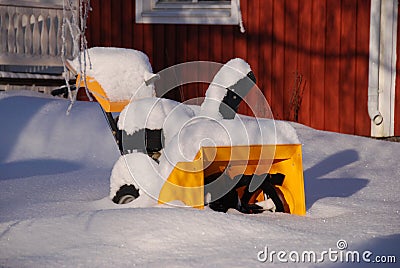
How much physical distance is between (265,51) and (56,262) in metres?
5.47

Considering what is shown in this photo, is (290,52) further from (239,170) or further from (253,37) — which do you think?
(239,170)

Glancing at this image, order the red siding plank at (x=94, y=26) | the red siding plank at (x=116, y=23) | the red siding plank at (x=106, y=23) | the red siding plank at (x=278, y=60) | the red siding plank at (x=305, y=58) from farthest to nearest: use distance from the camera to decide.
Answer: the red siding plank at (x=94, y=26)
the red siding plank at (x=106, y=23)
the red siding plank at (x=116, y=23)
the red siding plank at (x=278, y=60)
the red siding plank at (x=305, y=58)

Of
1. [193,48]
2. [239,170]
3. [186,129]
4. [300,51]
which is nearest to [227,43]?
[193,48]

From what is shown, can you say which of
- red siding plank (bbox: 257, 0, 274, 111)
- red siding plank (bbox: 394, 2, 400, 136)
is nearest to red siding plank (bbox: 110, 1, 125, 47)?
red siding plank (bbox: 257, 0, 274, 111)

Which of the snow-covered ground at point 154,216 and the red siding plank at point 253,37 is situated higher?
the red siding plank at point 253,37

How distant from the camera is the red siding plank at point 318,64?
26.1 feet

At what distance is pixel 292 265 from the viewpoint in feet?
10.7

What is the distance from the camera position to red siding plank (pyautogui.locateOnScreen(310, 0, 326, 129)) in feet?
26.1

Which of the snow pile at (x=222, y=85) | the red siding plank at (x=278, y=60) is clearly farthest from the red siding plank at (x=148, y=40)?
the snow pile at (x=222, y=85)

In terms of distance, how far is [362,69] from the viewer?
7719mm

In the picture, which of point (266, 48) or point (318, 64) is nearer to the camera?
point (318, 64)

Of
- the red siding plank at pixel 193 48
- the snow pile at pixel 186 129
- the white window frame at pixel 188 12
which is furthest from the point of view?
the red siding plank at pixel 193 48

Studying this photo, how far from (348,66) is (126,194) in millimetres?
3776

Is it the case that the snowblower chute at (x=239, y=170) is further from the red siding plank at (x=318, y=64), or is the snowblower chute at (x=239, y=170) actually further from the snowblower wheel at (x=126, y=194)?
the red siding plank at (x=318, y=64)
